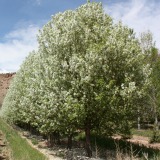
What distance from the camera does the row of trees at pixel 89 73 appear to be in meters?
16.5

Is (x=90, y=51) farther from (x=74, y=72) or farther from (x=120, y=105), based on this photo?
(x=120, y=105)

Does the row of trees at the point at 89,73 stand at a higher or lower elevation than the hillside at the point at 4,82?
lower

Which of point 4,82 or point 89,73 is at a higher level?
point 4,82

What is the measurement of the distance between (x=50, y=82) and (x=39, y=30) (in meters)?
3.88

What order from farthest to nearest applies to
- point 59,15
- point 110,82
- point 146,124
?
point 146,124, point 59,15, point 110,82

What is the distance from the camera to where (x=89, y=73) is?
16.4 metres

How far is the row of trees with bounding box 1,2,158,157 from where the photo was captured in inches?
650

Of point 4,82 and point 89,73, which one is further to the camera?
point 4,82

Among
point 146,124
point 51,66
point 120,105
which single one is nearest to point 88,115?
point 120,105

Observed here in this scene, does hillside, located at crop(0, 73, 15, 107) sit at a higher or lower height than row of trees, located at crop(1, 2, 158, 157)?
higher

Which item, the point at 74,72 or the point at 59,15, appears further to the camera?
the point at 59,15

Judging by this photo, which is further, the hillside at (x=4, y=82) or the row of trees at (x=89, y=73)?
the hillside at (x=4, y=82)

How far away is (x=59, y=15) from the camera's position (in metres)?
18.9

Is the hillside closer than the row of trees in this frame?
No
